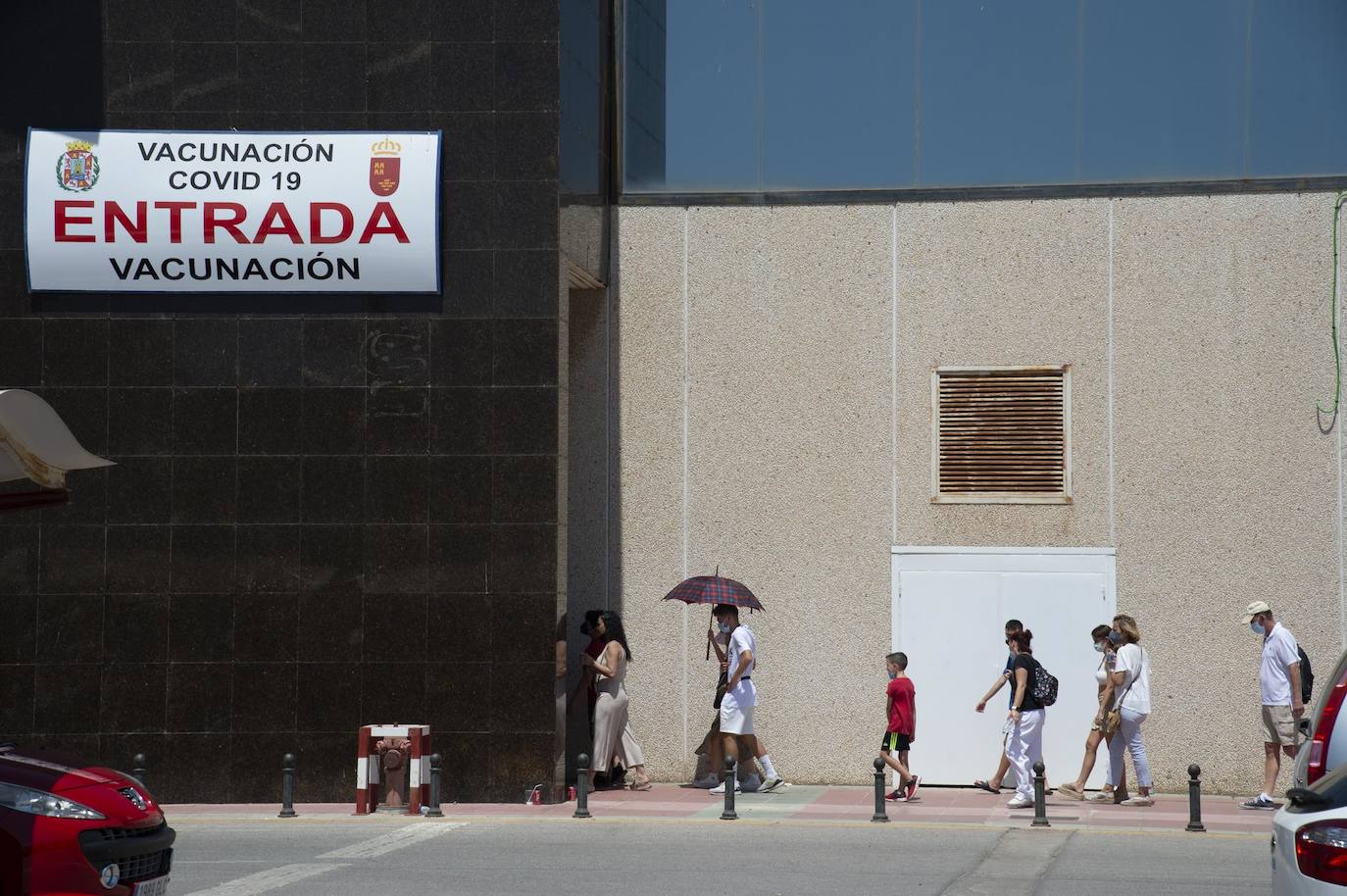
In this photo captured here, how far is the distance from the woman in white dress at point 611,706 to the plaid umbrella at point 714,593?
75 centimetres

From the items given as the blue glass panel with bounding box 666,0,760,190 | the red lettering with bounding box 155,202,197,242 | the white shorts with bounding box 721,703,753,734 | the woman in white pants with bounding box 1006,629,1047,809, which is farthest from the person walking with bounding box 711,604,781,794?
the red lettering with bounding box 155,202,197,242

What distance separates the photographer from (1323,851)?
23.0 feet

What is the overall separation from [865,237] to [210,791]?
368 inches

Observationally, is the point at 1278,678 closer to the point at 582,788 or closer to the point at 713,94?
the point at 582,788

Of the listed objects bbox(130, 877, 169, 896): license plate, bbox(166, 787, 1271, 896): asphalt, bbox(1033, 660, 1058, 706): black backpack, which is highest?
bbox(1033, 660, 1058, 706): black backpack

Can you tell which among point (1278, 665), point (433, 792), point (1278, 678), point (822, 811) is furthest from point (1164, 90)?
point (433, 792)

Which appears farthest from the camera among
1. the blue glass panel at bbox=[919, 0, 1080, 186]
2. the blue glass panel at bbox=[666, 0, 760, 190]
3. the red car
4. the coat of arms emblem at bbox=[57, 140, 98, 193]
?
the blue glass panel at bbox=[666, 0, 760, 190]

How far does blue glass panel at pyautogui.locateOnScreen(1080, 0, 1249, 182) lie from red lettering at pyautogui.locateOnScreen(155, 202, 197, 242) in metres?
9.88

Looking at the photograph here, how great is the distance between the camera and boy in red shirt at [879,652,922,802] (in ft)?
56.5

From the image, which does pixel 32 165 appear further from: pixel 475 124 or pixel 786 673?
pixel 786 673

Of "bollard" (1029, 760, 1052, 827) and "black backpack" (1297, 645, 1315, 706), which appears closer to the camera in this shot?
"bollard" (1029, 760, 1052, 827)

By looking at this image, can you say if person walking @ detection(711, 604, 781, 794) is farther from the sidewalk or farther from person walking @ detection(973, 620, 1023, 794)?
person walking @ detection(973, 620, 1023, 794)

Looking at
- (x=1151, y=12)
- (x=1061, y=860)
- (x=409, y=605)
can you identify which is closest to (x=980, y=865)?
(x=1061, y=860)

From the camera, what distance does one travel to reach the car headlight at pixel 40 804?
28.5 feet
